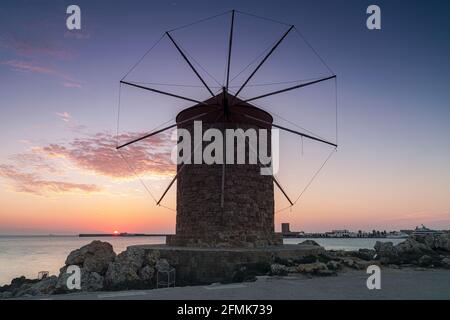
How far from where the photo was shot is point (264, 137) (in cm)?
1650

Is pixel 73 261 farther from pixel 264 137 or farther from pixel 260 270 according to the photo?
pixel 264 137

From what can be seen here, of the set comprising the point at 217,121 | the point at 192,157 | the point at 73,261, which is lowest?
the point at 73,261

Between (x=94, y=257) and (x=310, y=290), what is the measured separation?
28.4 ft

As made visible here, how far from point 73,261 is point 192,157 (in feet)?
19.0

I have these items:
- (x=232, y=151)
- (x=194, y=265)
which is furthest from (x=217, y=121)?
(x=194, y=265)

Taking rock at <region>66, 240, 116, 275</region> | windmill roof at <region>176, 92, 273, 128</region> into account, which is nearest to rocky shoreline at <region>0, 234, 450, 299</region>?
rock at <region>66, 240, 116, 275</region>

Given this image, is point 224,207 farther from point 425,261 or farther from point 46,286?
point 425,261

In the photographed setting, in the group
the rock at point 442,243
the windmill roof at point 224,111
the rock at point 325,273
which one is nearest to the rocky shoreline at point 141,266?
the rock at point 325,273

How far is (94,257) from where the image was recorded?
13.3 m

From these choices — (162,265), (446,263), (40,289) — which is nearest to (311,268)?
(446,263)

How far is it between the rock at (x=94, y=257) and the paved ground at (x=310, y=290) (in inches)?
253

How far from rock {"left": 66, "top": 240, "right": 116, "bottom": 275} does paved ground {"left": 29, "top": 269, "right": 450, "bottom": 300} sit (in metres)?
6.42

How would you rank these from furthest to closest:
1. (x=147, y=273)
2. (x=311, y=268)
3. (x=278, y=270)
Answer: (x=147, y=273) < (x=278, y=270) < (x=311, y=268)
